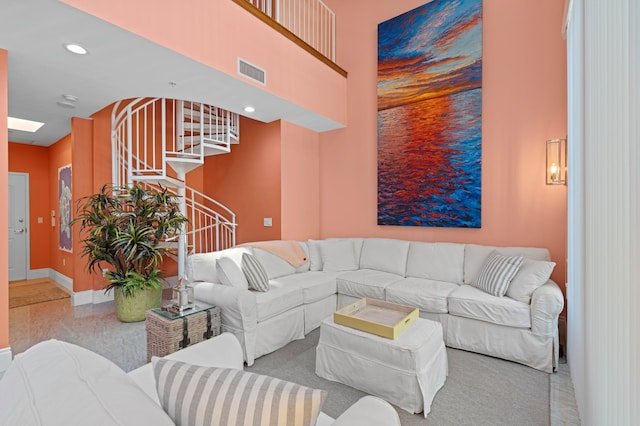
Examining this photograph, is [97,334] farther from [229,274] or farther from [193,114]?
[193,114]

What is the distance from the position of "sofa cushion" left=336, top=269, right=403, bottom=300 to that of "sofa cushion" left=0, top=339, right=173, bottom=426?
2771mm

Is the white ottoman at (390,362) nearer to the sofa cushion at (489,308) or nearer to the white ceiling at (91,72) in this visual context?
the sofa cushion at (489,308)

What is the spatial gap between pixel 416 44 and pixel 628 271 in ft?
13.0

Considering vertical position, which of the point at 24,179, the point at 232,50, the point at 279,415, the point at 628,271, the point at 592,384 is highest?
the point at 232,50

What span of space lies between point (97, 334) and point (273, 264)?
1.98m

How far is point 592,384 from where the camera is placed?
1472mm

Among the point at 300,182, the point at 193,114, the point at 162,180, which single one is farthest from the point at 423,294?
the point at 193,114

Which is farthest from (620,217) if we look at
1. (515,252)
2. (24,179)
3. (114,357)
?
(24,179)

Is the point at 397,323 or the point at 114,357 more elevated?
the point at 397,323

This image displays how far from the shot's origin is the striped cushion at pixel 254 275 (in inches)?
119

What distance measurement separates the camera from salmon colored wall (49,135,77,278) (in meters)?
5.30

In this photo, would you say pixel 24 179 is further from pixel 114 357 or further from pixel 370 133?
pixel 370 133

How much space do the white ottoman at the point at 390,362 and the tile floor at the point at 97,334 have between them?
2.49 feet

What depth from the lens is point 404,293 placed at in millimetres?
3152
